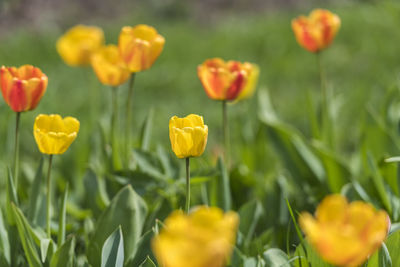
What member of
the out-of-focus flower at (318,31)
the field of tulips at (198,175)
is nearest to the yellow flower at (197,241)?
the field of tulips at (198,175)

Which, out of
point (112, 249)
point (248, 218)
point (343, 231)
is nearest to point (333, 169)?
point (248, 218)

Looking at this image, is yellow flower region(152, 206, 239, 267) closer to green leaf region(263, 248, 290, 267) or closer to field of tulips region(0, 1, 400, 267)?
field of tulips region(0, 1, 400, 267)

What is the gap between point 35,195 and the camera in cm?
143

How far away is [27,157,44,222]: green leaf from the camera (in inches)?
55.9

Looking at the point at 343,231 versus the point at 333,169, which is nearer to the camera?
the point at 343,231

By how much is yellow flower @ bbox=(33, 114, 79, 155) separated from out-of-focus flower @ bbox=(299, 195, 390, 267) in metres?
0.59

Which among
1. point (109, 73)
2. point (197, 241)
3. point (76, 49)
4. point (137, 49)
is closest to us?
point (197, 241)

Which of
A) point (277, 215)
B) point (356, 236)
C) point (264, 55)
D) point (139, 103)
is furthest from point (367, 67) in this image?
point (356, 236)

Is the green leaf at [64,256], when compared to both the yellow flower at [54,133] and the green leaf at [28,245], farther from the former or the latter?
the yellow flower at [54,133]

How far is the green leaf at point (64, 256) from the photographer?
45.3 inches

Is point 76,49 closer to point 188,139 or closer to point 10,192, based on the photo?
point 10,192

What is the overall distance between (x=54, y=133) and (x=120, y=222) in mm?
281

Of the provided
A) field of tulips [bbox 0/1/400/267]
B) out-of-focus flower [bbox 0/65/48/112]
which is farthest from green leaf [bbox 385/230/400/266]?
out-of-focus flower [bbox 0/65/48/112]

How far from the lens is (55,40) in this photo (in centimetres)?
500
